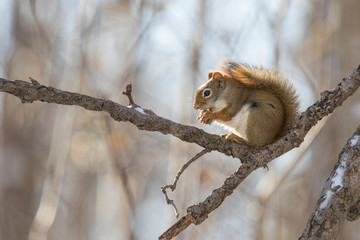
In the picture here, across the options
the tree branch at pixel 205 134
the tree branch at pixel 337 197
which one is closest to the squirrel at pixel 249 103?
the tree branch at pixel 205 134

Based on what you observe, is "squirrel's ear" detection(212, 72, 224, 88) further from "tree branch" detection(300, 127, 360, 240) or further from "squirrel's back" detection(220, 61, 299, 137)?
"tree branch" detection(300, 127, 360, 240)

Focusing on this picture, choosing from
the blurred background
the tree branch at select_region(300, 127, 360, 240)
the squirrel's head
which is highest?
the blurred background

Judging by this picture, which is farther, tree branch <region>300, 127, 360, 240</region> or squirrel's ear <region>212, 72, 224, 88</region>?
squirrel's ear <region>212, 72, 224, 88</region>

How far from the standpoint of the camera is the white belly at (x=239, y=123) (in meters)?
2.31

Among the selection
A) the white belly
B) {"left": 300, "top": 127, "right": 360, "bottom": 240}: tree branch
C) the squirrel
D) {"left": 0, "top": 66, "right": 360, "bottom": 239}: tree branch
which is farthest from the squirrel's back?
{"left": 300, "top": 127, "right": 360, "bottom": 240}: tree branch

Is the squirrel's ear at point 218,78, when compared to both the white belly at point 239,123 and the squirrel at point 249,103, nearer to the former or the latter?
the squirrel at point 249,103

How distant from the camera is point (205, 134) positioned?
1780 mm

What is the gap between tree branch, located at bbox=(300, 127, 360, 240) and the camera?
54.2 inches

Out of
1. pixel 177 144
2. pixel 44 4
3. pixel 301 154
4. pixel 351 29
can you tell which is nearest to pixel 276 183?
pixel 301 154

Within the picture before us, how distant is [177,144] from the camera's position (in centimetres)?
517

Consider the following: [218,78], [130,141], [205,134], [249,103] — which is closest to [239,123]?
[249,103]

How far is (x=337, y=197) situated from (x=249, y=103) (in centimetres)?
98

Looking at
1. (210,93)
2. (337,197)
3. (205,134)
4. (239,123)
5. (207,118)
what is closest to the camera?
(337,197)

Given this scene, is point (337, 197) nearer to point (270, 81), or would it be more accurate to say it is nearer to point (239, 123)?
point (239, 123)
